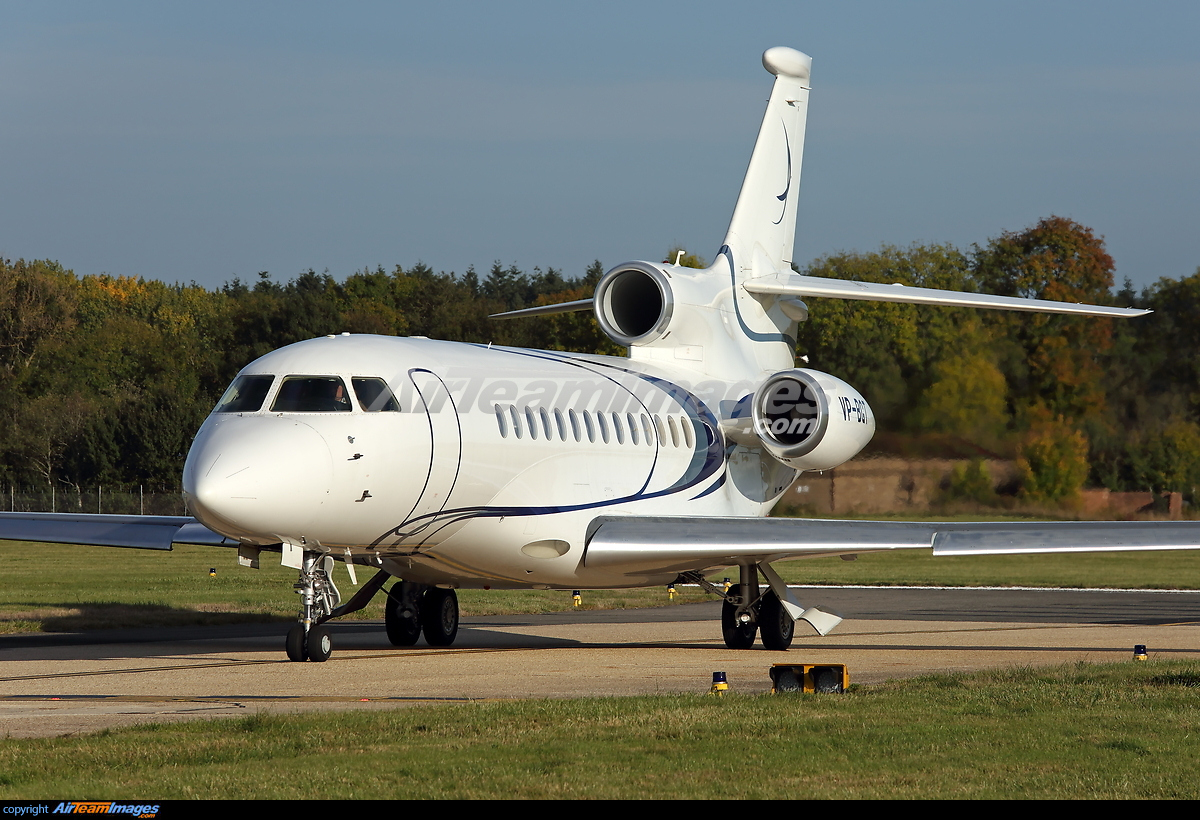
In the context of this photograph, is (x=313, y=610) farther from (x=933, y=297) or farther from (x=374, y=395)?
(x=933, y=297)

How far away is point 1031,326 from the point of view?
3669 centimetres

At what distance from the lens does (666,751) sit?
30.1 ft

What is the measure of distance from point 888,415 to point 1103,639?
12.1 metres

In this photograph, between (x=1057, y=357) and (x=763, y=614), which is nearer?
(x=763, y=614)

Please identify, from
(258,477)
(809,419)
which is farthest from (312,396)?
(809,419)

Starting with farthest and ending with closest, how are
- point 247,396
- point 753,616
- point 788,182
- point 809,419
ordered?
point 788,182, point 809,419, point 753,616, point 247,396

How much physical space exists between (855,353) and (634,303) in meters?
13.0

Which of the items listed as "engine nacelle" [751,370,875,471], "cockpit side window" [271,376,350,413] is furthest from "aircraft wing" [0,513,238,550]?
"engine nacelle" [751,370,875,471]

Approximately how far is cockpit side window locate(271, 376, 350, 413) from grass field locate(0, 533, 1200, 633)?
805 centimetres

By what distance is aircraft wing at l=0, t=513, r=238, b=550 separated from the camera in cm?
1872

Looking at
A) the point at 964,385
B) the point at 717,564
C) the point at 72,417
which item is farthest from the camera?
the point at 72,417

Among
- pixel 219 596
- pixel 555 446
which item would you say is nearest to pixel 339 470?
pixel 555 446
